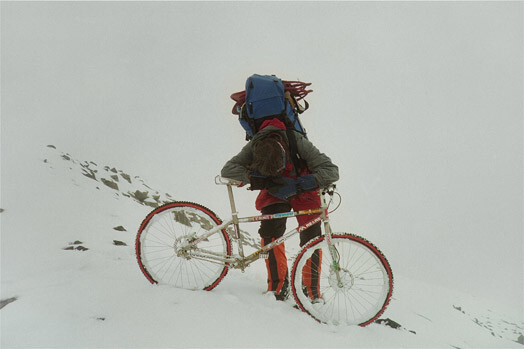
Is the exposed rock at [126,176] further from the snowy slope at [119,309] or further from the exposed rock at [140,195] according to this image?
the snowy slope at [119,309]

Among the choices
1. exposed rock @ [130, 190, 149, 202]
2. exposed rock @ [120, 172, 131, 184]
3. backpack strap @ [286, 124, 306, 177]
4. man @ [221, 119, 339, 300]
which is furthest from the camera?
exposed rock @ [120, 172, 131, 184]

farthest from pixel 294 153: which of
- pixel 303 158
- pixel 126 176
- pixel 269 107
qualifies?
pixel 126 176

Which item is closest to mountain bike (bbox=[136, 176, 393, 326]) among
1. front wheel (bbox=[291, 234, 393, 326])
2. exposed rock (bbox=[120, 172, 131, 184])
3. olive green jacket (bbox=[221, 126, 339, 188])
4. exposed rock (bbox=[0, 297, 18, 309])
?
front wheel (bbox=[291, 234, 393, 326])

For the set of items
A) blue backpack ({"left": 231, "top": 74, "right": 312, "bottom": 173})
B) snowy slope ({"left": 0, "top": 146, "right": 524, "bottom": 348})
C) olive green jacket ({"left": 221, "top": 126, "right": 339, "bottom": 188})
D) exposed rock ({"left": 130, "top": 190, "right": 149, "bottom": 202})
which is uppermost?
blue backpack ({"left": 231, "top": 74, "right": 312, "bottom": 173})

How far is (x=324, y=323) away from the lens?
3.27 metres

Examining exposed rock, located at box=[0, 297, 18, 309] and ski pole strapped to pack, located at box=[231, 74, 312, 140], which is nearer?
exposed rock, located at box=[0, 297, 18, 309]

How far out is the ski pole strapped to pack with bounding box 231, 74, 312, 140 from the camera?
376 centimetres

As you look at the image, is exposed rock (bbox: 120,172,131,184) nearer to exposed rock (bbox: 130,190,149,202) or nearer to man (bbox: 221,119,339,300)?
exposed rock (bbox: 130,190,149,202)

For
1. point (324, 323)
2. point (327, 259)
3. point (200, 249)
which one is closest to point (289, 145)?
point (327, 259)

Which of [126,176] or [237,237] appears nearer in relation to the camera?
[237,237]

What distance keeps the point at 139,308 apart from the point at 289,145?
2.49 m

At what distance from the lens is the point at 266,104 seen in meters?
3.78

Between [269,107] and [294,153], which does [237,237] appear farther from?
[269,107]

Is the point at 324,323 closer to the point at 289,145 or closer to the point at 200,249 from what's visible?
the point at 200,249
